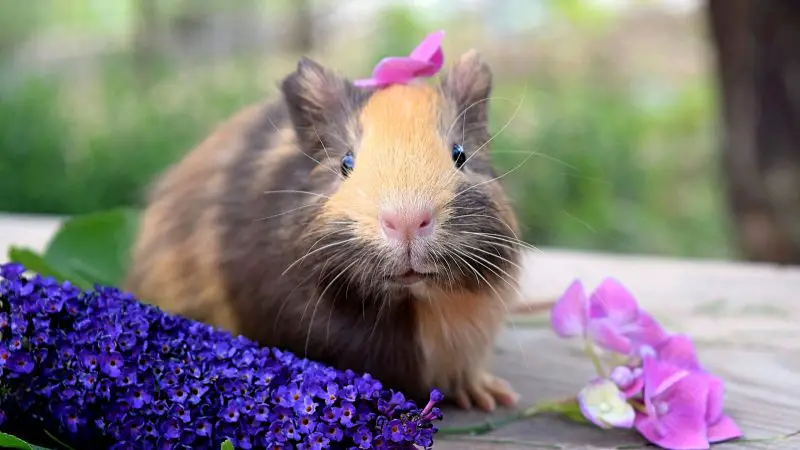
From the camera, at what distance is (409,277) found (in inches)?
54.1

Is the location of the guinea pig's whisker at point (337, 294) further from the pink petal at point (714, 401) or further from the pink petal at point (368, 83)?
the pink petal at point (714, 401)

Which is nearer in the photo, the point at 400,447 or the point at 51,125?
the point at 400,447

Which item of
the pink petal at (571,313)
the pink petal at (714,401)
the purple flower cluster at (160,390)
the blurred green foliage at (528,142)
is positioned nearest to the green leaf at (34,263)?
the purple flower cluster at (160,390)

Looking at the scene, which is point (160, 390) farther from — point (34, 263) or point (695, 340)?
point (695, 340)

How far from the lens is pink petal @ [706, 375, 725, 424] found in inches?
61.0

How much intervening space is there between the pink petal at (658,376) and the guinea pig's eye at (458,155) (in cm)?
46

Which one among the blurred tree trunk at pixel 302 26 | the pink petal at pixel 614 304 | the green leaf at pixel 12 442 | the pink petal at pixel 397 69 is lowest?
the green leaf at pixel 12 442

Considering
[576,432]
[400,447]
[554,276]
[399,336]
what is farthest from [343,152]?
[554,276]

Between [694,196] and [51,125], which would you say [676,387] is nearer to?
[694,196]

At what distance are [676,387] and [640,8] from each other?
14.3 feet

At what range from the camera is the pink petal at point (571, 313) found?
1.62 meters

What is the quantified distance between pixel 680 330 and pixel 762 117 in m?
1.43

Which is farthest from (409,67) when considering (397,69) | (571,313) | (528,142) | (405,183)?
(528,142)

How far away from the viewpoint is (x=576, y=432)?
1.59 metres
